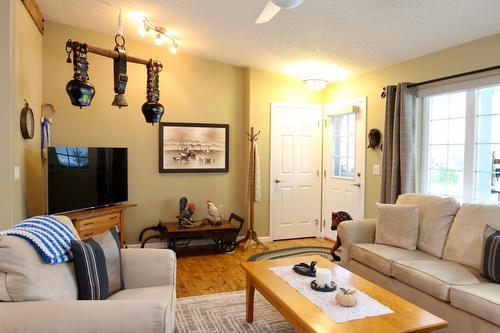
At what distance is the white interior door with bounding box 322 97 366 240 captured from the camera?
15.6ft

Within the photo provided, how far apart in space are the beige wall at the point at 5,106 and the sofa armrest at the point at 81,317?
5.89 feet

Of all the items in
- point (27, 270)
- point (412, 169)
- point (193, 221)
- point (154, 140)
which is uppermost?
point (154, 140)

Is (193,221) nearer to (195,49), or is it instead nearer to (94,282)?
(195,49)

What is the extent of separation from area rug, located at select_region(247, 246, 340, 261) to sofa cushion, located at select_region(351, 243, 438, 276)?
4.09 feet

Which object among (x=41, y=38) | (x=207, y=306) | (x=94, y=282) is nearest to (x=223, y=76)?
(x=41, y=38)

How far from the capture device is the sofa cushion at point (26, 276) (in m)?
Answer: 1.55

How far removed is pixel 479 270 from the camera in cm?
264

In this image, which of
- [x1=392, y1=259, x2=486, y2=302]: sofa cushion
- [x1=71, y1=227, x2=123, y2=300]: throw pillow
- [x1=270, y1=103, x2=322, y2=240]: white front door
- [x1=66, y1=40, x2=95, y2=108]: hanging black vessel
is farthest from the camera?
[x1=270, y1=103, x2=322, y2=240]: white front door

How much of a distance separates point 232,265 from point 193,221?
35.6 inches

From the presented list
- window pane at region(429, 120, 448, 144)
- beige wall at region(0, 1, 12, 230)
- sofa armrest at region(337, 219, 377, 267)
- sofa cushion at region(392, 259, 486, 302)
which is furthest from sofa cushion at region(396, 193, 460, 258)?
beige wall at region(0, 1, 12, 230)

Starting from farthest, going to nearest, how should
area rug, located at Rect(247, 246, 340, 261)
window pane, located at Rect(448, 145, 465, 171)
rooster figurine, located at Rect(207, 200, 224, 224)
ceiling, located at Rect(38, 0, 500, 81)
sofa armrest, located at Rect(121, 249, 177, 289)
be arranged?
1. rooster figurine, located at Rect(207, 200, 224, 224)
2. area rug, located at Rect(247, 246, 340, 261)
3. window pane, located at Rect(448, 145, 465, 171)
4. ceiling, located at Rect(38, 0, 500, 81)
5. sofa armrest, located at Rect(121, 249, 177, 289)

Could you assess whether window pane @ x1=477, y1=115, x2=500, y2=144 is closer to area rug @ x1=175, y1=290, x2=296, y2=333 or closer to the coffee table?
the coffee table

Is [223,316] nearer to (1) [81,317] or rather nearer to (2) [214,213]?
(1) [81,317]

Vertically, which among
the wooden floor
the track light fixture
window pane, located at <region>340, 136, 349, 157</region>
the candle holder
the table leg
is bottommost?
the wooden floor
